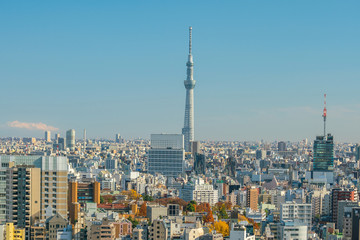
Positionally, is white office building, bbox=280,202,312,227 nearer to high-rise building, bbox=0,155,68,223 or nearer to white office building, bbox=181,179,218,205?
high-rise building, bbox=0,155,68,223

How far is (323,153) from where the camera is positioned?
2596 inches

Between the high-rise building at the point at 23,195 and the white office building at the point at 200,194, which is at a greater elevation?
the high-rise building at the point at 23,195

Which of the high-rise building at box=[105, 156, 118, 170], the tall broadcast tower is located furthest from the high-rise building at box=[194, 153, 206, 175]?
the tall broadcast tower

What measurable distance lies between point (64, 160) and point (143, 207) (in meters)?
10.1

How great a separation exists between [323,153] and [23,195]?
45.4m

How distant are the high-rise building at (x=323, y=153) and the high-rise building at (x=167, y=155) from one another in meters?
11.5

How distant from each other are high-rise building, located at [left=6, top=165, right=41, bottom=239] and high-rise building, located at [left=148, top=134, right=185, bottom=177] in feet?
147

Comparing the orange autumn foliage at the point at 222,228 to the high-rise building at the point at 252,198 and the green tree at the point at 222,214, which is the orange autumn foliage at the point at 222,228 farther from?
the high-rise building at the point at 252,198

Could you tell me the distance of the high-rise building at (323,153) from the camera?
214 ft

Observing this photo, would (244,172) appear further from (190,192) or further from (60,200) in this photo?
(60,200)

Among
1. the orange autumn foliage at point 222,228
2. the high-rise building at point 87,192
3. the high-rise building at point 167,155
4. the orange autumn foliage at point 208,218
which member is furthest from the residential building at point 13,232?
the high-rise building at point 167,155

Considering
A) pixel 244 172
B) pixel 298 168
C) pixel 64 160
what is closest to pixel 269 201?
pixel 64 160

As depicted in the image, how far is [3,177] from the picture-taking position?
25.0 meters

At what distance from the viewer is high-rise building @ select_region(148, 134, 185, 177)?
69.4m
